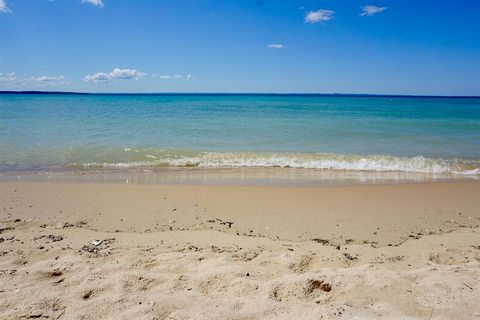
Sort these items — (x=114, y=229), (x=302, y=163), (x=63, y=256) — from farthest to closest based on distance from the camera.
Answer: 1. (x=302, y=163)
2. (x=114, y=229)
3. (x=63, y=256)

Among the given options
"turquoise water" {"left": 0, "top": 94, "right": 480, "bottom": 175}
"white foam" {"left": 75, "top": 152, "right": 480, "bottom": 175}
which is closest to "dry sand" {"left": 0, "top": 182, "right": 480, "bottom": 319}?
"white foam" {"left": 75, "top": 152, "right": 480, "bottom": 175}

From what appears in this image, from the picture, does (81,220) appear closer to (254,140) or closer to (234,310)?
(234,310)

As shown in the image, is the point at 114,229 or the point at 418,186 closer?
the point at 114,229

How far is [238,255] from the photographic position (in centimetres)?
399

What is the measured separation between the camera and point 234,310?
9.36 ft

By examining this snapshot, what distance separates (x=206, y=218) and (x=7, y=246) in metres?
2.73

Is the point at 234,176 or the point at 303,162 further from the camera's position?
the point at 303,162

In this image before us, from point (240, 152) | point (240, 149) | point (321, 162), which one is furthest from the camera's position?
point (240, 149)

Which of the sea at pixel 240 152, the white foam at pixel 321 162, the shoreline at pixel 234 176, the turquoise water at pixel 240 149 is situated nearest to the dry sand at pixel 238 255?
the shoreline at pixel 234 176

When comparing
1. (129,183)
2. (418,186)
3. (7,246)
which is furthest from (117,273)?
(418,186)

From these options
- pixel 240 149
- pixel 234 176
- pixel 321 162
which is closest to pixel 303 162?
→ pixel 321 162

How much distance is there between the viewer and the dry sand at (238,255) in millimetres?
2918

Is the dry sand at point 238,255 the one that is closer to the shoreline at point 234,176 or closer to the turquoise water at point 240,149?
the shoreline at point 234,176

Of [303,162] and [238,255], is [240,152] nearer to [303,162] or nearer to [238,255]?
[303,162]
